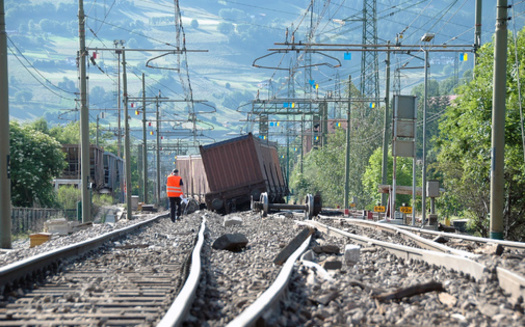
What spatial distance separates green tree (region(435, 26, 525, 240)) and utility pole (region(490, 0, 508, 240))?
17.4 feet

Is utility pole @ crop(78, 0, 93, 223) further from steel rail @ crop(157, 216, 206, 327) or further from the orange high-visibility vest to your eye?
steel rail @ crop(157, 216, 206, 327)

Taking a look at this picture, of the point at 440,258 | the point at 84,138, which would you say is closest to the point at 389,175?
the point at 84,138

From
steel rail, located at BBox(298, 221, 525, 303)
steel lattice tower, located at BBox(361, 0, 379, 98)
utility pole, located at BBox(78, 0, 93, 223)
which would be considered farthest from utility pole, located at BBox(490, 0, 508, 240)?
steel lattice tower, located at BBox(361, 0, 379, 98)

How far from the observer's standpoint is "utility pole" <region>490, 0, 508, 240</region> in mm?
13281

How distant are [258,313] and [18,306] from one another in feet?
8.82

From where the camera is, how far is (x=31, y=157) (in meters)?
46.3

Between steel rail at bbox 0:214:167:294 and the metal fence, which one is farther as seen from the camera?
the metal fence

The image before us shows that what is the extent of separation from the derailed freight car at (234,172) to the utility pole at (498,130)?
A: 13509 millimetres

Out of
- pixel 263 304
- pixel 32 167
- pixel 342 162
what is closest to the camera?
pixel 263 304

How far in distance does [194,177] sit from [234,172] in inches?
297

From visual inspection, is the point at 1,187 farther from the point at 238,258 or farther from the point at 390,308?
the point at 390,308

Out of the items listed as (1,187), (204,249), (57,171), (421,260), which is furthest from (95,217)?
(421,260)

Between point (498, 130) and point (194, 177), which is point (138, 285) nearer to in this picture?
point (498, 130)

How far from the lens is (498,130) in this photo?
13.4 metres
